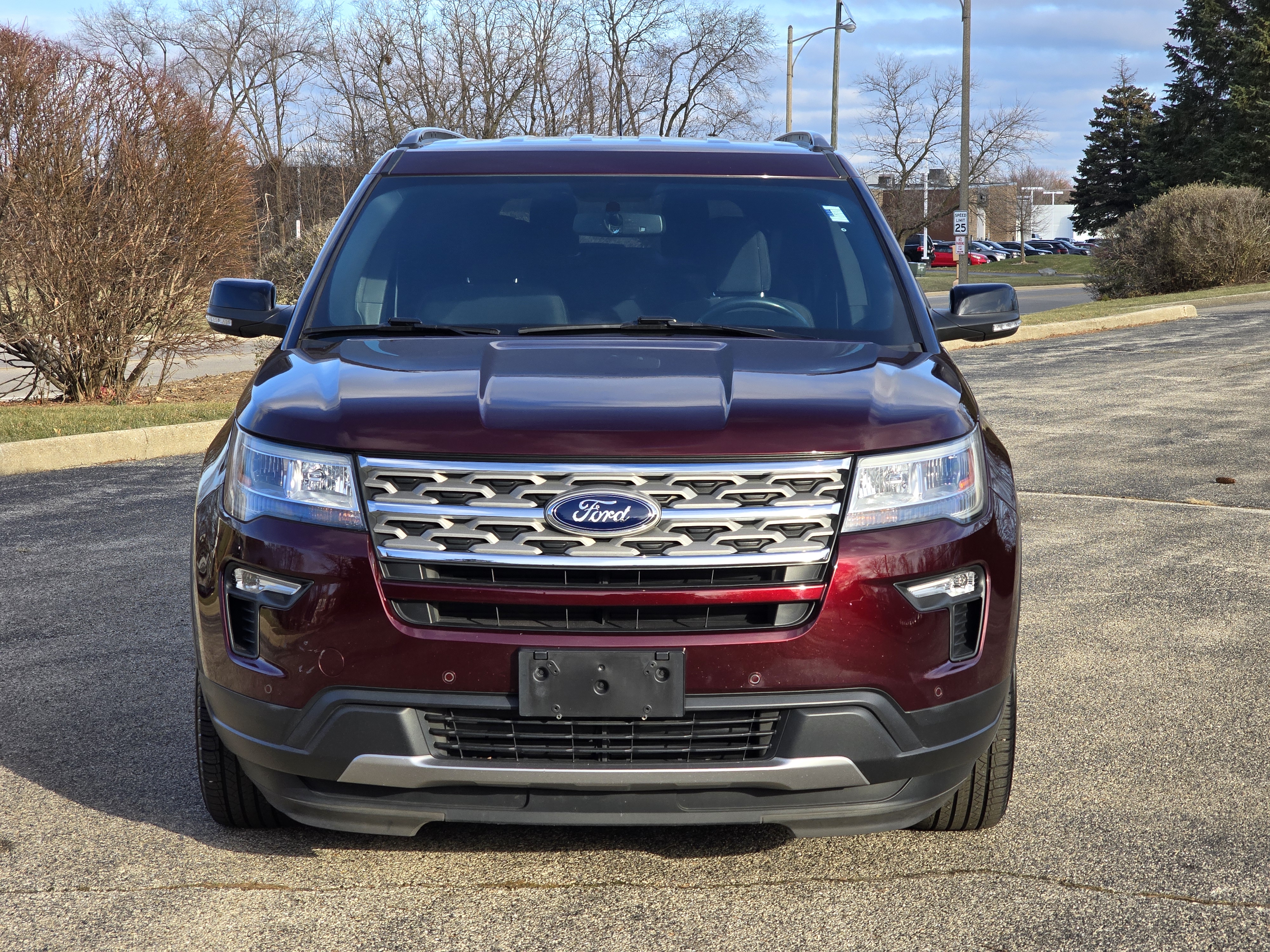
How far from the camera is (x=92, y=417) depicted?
37.6 feet

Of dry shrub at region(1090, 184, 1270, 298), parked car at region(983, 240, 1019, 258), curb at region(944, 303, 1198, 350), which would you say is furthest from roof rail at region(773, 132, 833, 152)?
parked car at region(983, 240, 1019, 258)

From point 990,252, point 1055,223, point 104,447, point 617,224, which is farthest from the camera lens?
point 1055,223

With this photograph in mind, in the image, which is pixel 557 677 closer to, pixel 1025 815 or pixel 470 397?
pixel 470 397

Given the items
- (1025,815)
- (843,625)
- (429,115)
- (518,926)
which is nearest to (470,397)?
(843,625)

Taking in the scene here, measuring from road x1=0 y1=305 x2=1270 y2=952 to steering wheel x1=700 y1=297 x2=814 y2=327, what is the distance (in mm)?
1459

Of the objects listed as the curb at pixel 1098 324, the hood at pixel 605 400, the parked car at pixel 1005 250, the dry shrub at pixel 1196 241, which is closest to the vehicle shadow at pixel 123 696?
the hood at pixel 605 400

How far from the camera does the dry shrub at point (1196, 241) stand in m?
28.3

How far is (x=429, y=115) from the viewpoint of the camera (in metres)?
41.9

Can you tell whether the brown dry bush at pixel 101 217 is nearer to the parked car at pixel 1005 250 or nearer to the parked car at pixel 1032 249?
the parked car at pixel 1005 250

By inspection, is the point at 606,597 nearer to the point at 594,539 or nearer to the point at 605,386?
the point at 594,539

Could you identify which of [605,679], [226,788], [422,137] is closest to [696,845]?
[605,679]

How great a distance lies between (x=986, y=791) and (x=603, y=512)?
1358 mm

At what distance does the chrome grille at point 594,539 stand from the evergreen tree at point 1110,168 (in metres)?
68.1

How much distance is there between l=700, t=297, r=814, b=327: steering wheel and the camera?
12.6 ft
